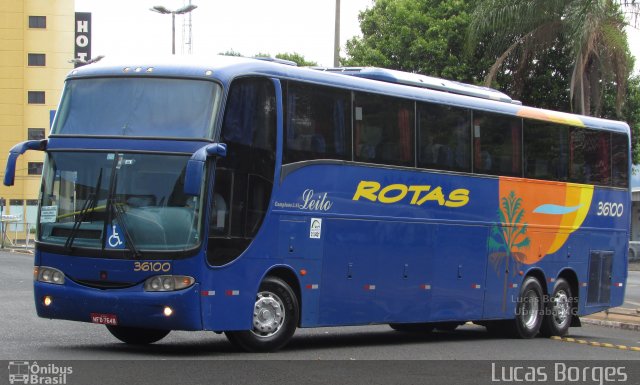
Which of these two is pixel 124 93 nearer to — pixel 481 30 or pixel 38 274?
pixel 38 274

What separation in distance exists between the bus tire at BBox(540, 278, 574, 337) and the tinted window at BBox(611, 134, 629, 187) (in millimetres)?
2498

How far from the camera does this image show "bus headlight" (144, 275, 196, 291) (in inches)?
522

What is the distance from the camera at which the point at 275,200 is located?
14.5 metres

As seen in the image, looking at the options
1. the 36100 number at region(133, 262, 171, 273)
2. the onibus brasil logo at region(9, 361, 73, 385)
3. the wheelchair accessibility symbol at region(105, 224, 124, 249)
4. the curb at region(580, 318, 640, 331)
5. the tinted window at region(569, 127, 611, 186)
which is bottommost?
the curb at region(580, 318, 640, 331)

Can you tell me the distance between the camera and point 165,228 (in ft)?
43.9

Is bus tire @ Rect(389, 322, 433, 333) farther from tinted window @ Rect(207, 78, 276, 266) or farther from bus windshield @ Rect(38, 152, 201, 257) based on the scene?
bus windshield @ Rect(38, 152, 201, 257)

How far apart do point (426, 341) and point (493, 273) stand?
5.86 feet

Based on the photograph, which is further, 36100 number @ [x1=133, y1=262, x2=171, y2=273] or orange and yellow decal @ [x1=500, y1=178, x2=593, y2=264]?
orange and yellow decal @ [x1=500, y1=178, x2=593, y2=264]

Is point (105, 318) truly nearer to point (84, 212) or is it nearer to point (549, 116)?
Answer: point (84, 212)

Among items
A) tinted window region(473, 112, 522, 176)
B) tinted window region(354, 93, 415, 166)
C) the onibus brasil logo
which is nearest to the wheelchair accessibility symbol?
the onibus brasil logo

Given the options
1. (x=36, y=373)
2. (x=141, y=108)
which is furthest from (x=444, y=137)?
(x=36, y=373)

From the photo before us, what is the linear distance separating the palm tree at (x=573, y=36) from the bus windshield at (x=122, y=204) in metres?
17.3

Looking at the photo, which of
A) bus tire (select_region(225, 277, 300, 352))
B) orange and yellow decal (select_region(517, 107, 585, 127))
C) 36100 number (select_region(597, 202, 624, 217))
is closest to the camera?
bus tire (select_region(225, 277, 300, 352))

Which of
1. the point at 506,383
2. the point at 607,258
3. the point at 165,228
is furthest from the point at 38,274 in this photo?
the point at 607,258
